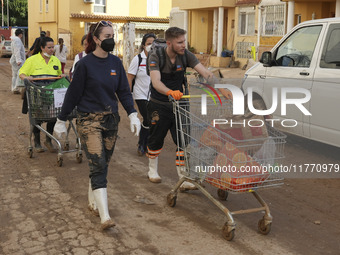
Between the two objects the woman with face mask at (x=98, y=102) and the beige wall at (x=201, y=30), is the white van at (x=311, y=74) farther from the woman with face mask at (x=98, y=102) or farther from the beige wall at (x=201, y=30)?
the beige wall at (x=201, y=30)

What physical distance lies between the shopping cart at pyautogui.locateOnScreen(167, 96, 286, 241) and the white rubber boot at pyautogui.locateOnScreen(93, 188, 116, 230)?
94 cm

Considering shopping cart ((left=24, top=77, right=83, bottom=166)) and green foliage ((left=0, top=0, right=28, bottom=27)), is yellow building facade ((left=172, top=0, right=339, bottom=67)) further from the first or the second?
green foliage ((left=0, top=0, right=28, bottom=27))

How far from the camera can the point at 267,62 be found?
9148 mm

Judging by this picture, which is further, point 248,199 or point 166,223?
point 248,199

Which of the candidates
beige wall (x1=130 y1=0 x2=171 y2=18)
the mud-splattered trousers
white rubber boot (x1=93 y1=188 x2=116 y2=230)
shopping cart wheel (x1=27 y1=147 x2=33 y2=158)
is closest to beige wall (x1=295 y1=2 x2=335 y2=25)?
shopping cart wheel (x1=27 y1=147 x2=33 y2=158)

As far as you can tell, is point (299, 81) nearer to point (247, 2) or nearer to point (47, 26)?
point (247, 2)

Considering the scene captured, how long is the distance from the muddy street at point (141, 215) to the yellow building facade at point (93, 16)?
36.0 m

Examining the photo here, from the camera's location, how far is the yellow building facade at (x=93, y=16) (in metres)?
43.1

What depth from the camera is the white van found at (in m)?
7.91

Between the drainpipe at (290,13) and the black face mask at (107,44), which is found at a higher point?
the drainpipe at (290,13)

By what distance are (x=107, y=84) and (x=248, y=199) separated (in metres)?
2.33

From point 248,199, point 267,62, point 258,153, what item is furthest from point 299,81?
point 258,153

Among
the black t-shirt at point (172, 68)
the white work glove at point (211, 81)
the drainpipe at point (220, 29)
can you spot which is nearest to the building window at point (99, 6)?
the drainpipe at point (220, 29)

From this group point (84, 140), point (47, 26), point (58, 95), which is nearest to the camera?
point (84, 140)
